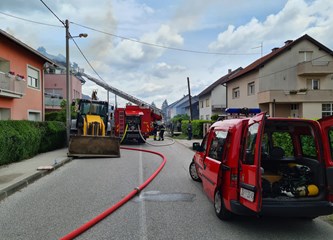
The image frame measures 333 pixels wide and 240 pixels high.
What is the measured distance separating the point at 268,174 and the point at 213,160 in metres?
1.01

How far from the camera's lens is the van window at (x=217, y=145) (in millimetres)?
5770

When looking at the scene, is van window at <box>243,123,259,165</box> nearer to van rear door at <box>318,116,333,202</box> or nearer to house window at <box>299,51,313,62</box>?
van rear door at <box>318,116,333,202</box>

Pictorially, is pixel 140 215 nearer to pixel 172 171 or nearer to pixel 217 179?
pixel 217 179

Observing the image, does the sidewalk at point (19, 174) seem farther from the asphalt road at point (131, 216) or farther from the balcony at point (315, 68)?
the balcony at point (315, 68)

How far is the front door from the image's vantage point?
18.8 ft

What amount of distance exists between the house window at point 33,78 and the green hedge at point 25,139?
440 centimetres

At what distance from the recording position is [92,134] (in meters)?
17.1

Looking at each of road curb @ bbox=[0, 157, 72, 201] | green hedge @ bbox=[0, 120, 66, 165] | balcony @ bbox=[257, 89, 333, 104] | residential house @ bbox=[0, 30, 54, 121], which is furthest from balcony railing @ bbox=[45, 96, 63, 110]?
road curb @ bbox=[0, 157, 72, 201]

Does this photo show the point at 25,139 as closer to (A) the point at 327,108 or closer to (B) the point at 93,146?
(B) the point at 93,146

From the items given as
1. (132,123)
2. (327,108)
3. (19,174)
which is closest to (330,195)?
(19,174)

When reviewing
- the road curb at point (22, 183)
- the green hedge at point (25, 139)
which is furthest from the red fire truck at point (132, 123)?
the road curb at point (22, 183)

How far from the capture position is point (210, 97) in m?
45.4

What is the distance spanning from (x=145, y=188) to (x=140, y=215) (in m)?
2.27

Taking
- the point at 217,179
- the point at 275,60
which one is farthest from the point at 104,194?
the point at 275,60
